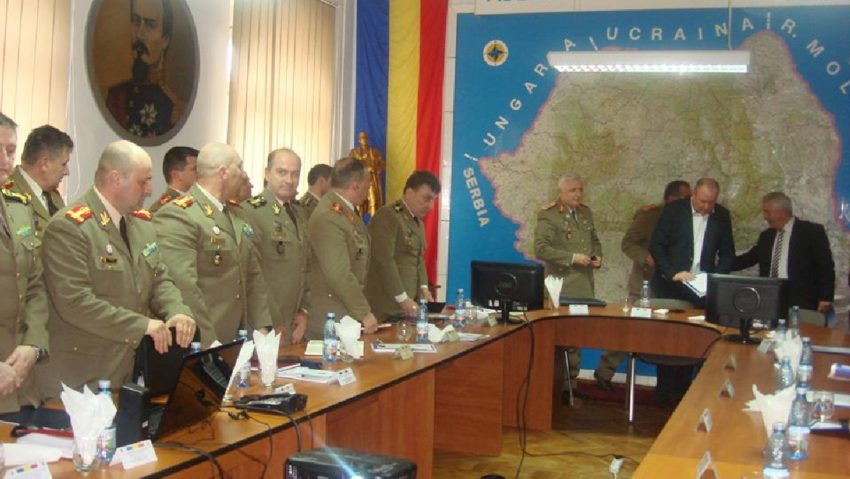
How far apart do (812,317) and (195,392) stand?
4.54m

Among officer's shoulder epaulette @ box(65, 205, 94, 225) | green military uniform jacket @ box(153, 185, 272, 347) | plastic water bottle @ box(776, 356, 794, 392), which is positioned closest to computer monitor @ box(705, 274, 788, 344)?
plastic water bottle @ box(776, 356, 794, 392)

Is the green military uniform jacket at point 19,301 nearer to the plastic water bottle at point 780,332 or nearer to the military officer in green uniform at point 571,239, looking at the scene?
the plastic water bottle at point 780,332

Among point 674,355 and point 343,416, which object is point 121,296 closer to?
point 343,416

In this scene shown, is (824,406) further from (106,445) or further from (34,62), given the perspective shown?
(34,62)

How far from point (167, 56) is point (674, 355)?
358cm

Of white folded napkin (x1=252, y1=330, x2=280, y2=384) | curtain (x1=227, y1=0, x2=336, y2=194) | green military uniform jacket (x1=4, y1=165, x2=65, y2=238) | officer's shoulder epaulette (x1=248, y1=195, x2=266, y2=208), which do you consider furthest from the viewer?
curtain (x1=227, y1=0, x2=336, y2=194)

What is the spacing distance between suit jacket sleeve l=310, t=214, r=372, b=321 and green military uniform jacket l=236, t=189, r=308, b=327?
4.1 inches

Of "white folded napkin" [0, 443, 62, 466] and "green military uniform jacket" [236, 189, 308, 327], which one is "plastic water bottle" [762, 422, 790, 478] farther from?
"green military uniform jacket" [236, 189, 308, 327]

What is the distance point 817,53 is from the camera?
22.6 feet

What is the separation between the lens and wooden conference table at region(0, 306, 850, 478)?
250 centimetres

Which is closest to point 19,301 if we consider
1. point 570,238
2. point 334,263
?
point 334,263

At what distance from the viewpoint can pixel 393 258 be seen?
546cm

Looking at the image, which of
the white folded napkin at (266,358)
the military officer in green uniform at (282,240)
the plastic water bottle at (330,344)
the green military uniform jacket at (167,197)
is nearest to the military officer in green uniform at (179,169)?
the green military uniform jacket at (167,197)

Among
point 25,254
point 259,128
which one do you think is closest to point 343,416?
point 25,254
